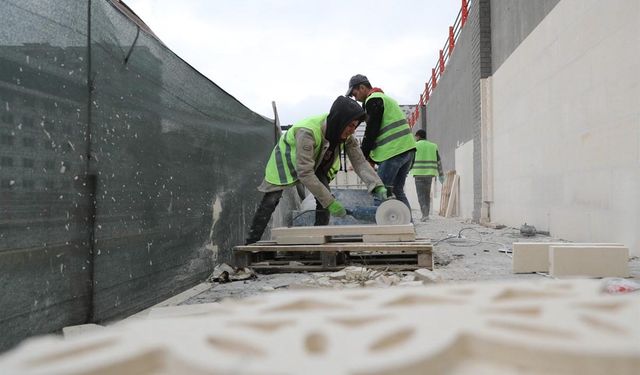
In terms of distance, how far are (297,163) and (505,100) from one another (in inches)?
198

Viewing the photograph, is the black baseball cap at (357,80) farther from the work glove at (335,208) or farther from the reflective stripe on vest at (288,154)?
the work glove at (335,208)

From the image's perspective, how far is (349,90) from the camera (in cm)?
522

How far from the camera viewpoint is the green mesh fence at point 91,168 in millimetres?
1970

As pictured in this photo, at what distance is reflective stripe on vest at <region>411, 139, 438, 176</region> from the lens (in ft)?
30.5

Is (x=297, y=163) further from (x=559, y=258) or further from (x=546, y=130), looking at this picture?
(x=546, y=130)

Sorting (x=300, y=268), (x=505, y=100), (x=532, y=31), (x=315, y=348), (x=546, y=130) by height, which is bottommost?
(x=300, y=268)

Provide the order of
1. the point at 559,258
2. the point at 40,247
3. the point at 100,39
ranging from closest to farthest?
the point at 40,247 < the point at 100,39 < the point at 559,258

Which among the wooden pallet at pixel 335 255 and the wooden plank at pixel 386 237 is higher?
the wooden plank at pixel 386 237

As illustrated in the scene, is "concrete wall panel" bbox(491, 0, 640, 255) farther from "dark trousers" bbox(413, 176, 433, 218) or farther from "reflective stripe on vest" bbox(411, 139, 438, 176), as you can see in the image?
"dark trousers" bbox(413, 176, 433, 218)

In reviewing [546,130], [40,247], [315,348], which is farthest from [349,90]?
[315,348]

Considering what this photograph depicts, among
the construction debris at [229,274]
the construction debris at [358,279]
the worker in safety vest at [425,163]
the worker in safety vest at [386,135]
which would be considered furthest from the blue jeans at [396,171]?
the worker in safety vest at [425,163]

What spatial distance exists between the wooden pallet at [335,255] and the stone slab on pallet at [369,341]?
256cm

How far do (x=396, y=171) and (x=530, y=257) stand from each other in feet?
6.37

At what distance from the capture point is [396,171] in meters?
5.30
